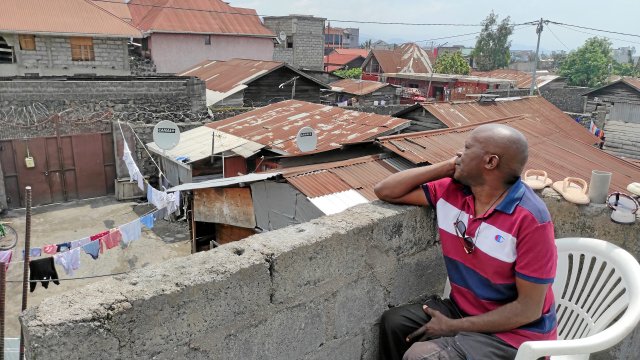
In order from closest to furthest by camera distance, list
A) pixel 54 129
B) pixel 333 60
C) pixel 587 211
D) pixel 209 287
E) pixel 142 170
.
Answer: pixel 209 287 < pixel 587 211 < pixel 54 129 < pixel 142 170 < pixel 333 60

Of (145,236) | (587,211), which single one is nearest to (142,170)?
(145,236)

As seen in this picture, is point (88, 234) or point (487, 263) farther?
point (88, 234)

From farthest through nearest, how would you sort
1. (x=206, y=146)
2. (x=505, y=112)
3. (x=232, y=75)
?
(x=232, y=75) → (x=505, y=112) → (x=206, y=146)

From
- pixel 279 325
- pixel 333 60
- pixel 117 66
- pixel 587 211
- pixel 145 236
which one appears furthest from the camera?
pixel 333 60

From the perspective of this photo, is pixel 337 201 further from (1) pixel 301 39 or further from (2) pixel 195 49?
(1) pixel 301 39

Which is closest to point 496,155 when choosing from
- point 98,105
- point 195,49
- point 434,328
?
point 434,328

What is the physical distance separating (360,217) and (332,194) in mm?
4402

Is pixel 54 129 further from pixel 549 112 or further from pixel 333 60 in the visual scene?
pixel 333 60

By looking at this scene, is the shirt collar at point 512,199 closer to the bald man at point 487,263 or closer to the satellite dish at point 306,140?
the bald man at point 487,263

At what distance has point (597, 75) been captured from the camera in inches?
1984

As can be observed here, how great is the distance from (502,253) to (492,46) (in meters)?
67.5

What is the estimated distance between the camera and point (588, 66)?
165 ft

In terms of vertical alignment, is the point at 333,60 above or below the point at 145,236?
above

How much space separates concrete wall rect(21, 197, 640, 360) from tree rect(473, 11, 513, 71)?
65.7m
